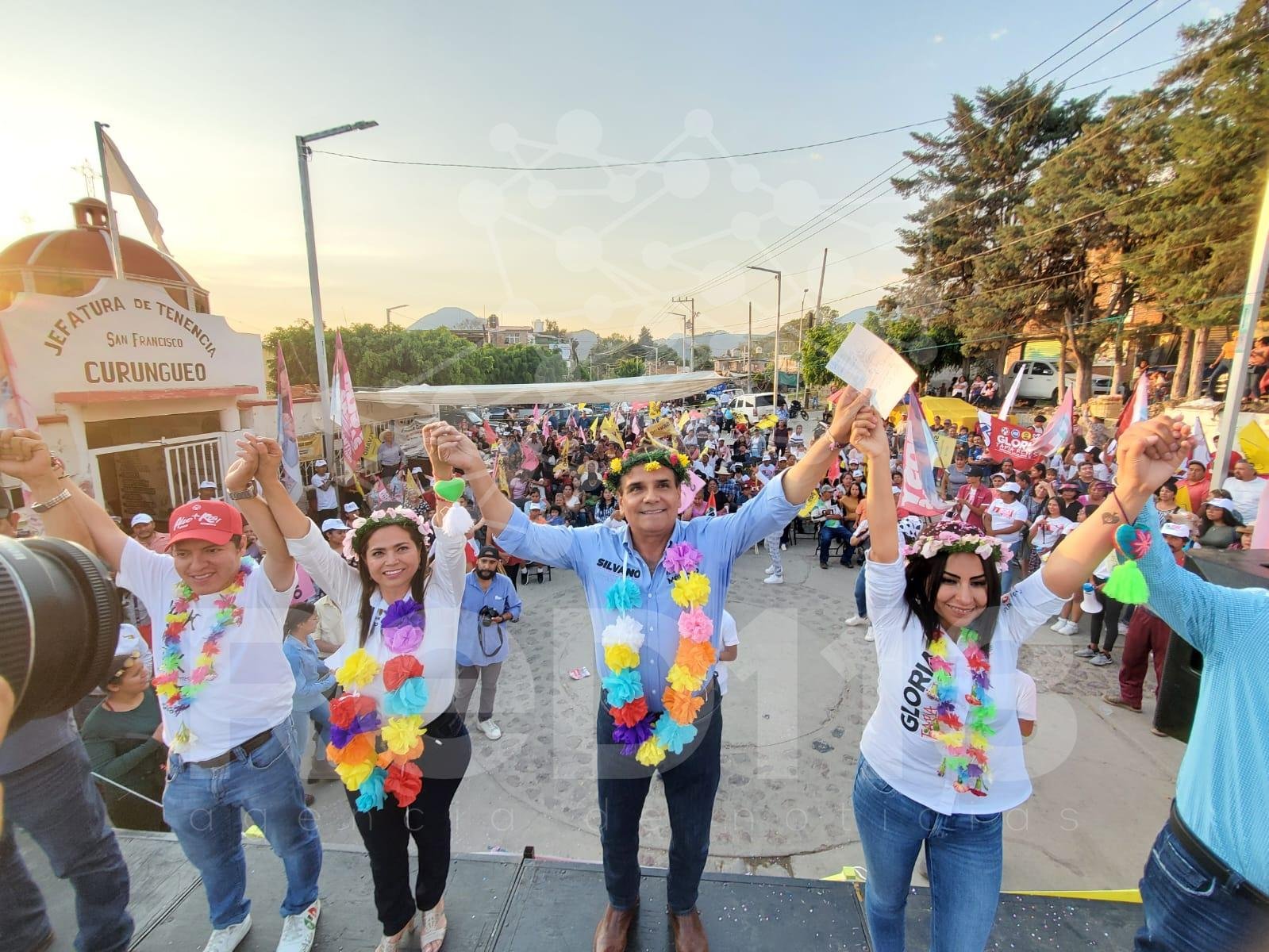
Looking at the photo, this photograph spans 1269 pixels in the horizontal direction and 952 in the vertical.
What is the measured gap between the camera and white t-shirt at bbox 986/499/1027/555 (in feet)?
20.6

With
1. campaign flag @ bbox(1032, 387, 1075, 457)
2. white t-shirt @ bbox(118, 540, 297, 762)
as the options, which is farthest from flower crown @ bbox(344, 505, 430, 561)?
campaign flag @ bbox(1032, 387, 1075, 457)

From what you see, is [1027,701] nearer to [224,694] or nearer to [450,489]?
[450,489]

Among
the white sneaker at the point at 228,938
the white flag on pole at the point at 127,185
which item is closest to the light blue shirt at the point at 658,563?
the white sneaker at the point at 228,938

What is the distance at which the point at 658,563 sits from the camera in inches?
82.1

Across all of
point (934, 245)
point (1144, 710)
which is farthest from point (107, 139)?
point (934, 245)

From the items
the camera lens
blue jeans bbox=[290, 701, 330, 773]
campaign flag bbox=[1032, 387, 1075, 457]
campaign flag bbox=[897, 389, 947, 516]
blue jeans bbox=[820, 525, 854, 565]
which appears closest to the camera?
the camera lens

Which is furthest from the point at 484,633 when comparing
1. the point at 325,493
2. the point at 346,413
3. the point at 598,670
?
the point at 325,493

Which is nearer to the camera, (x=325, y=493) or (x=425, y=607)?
(x=425, y=607)

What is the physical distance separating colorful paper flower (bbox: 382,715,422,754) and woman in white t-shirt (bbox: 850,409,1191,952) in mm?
1570

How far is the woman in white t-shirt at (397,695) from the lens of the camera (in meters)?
2.09

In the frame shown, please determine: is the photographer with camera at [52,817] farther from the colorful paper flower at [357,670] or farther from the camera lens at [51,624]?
the camera lens at [51,624]

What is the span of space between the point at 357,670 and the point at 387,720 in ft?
0.73

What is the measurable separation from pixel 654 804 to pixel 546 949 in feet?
5.72

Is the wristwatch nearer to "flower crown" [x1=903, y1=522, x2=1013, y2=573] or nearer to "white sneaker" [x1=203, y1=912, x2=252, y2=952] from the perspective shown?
"white sneaker" [x1=203, y1=912, x2=252, y2=952]
